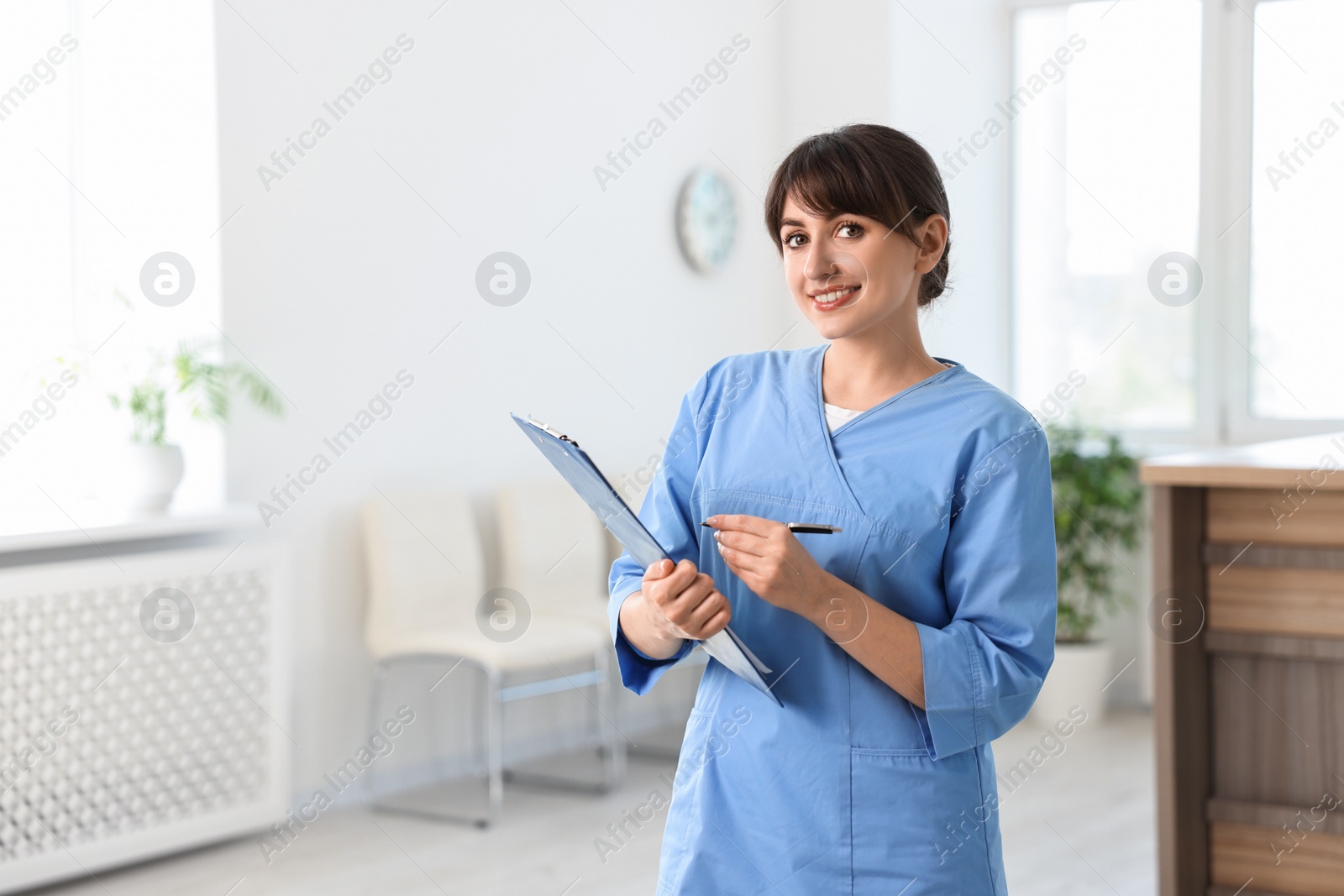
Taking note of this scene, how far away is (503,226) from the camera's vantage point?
163 inches

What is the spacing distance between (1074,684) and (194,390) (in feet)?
10.5

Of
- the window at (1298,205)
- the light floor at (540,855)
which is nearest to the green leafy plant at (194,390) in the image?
the light floor at (540,855)

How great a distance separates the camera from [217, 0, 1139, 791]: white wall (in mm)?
3559

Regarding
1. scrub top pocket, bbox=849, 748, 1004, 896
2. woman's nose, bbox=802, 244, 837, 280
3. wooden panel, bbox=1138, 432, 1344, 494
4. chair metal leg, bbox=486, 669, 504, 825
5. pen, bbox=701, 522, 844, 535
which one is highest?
woman's nose, bbox=802, 244, 837, 280

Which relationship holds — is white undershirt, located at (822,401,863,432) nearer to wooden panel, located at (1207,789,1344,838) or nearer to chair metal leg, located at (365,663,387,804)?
wooden panel, located at (1207,789,1344,838)

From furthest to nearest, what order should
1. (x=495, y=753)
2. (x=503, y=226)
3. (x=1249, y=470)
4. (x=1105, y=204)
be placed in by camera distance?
(x=1105, y=204)
(x=503, y=226)
(x=495, y=753)
(x=1249, y=470)

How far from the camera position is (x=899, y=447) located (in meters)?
1.15

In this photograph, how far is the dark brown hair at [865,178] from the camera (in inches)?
44.2

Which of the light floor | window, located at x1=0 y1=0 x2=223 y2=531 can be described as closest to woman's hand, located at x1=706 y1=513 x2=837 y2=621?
the light floor

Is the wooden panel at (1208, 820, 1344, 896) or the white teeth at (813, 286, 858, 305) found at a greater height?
the white teeth at (813, 286, 858, 305)

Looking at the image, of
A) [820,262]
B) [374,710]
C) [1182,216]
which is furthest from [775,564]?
[1182,216]

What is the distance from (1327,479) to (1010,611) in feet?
3.97

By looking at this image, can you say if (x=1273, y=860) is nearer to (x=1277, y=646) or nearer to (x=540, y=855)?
(x=1277, y=646)

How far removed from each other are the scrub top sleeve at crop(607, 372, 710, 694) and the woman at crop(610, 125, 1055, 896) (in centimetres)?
2
